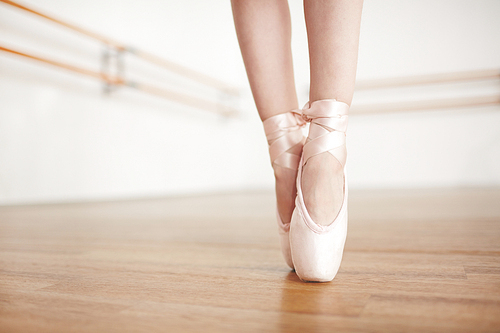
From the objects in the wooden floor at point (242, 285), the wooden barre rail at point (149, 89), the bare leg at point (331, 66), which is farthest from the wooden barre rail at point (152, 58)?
the bare leg at point (331, 66)

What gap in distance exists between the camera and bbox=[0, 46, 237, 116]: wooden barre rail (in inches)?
66.0

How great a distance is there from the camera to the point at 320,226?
422mm

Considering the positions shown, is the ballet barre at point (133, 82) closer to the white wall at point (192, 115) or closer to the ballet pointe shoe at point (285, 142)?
the white wall at point (192, 115)

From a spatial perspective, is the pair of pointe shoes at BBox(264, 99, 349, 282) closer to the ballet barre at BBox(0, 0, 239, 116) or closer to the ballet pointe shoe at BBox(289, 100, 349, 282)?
the ballet pointe shoe at BBox(289, 100, 349, 282)

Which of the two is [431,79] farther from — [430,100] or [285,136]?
[285,136]

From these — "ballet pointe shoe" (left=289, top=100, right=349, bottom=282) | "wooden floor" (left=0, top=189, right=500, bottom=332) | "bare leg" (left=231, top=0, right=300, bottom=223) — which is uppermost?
"bare leg" (left=231, top=0, right=300, bottom=223)

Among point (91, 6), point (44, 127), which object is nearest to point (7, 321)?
point (44, 127)

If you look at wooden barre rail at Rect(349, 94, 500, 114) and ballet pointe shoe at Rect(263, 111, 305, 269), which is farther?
wooden barre rail at Rect(349, 94, 500, 114)

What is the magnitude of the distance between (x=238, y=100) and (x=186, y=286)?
3167 mm

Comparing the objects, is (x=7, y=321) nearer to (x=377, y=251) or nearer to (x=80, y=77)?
(x=377, y=251)

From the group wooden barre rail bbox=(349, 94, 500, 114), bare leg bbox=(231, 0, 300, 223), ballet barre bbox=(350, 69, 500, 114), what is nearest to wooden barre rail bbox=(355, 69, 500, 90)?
ballet barre bbox=(350, 69, 500, 114)

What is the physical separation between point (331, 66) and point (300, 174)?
127 mm

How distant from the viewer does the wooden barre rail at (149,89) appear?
1676mm

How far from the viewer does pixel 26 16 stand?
169cm
